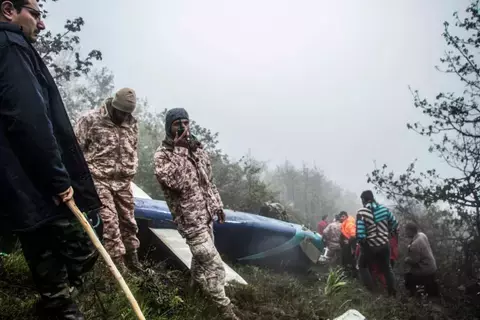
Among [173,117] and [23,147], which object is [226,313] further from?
[23,147]

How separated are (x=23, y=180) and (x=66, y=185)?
0.66 feet

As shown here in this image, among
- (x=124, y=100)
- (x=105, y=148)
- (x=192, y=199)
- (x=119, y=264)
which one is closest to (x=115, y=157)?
(x=105, y=148)

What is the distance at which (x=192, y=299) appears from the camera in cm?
363

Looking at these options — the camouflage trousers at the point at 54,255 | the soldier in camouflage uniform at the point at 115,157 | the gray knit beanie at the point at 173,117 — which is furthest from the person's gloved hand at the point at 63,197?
the gray knit beanie at the point at 173,117

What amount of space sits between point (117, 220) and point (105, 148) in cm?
79

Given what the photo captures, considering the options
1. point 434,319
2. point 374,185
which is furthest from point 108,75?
Answer: point 434,319

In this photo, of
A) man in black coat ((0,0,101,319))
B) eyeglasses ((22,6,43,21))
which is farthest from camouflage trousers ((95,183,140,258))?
eyeglasses ((22,6,43,21))

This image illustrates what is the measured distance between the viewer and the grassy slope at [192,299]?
2.62m

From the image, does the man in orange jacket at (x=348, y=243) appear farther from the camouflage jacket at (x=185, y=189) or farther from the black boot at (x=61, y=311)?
the black boot at (x=61, y=311)

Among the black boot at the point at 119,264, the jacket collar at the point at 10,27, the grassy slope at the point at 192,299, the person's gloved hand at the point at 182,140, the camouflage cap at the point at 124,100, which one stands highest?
the camouflage cap at the point at 124,100

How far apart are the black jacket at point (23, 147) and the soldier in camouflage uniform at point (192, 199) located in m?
1.70

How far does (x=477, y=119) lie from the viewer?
28.3 feet

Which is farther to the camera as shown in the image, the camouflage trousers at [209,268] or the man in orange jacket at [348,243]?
the man in orange jacket at [348,243]

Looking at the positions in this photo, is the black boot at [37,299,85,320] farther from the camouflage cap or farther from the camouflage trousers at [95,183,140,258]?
the camouflage cap
